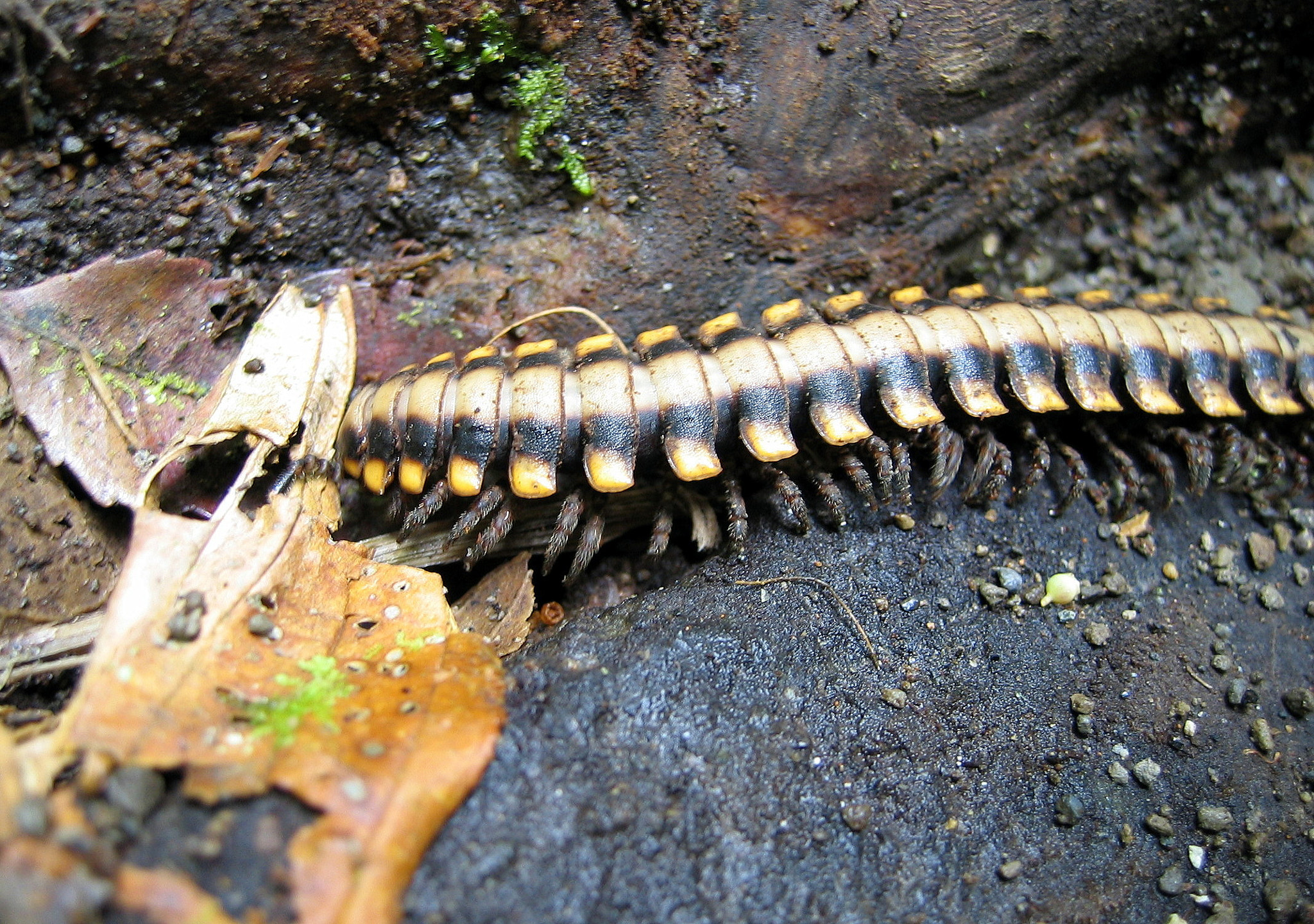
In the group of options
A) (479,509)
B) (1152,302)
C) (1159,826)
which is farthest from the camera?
(1152,302)

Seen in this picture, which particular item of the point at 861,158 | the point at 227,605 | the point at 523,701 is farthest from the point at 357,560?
the point at 861,158

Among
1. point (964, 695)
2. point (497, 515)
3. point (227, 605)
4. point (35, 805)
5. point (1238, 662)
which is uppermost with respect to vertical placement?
point (35, 805)

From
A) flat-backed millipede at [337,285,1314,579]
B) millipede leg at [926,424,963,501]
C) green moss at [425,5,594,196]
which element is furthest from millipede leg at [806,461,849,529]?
green moss at [425,5,594,196]

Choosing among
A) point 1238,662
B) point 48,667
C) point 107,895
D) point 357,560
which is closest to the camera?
point 107,895

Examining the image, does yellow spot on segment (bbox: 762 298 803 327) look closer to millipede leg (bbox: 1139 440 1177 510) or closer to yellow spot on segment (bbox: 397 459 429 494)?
yellow spot on segment (bbox: 397 459 429 494)

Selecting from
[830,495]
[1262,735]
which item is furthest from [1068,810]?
[830,495]

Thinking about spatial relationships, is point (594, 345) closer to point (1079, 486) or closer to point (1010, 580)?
point (1010, 580)

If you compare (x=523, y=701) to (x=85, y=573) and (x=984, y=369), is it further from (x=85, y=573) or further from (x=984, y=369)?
(x=984, y=369)
